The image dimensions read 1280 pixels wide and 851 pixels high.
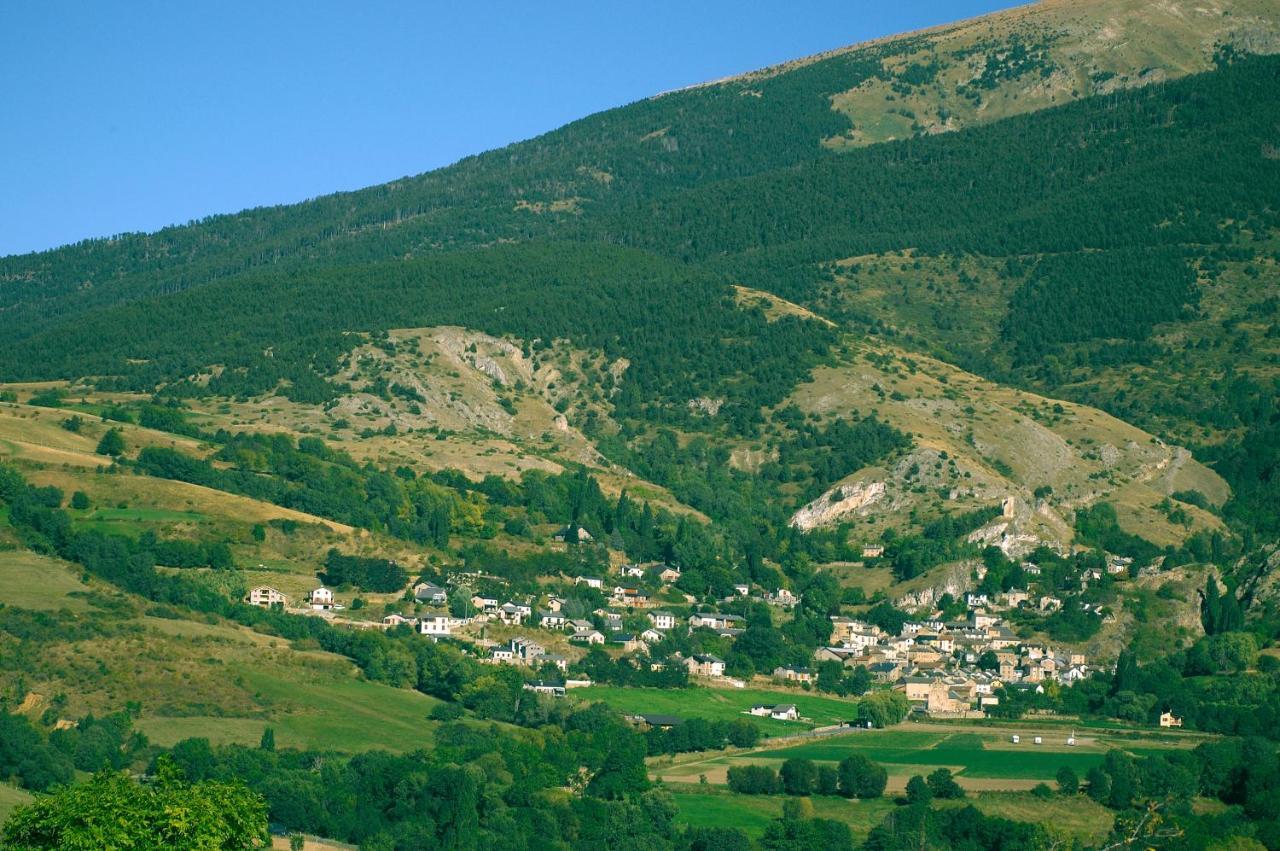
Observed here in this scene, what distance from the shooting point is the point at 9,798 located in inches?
3511

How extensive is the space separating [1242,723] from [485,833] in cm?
4839

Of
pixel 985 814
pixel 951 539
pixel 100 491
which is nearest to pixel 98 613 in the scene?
pixel 100 491

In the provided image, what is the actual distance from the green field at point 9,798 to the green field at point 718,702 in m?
39.9

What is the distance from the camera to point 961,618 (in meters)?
163

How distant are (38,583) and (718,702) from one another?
121ft

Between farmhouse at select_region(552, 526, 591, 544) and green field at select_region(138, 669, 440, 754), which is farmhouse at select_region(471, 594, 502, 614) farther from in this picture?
green field at select_region(138, 669, 440, 754)

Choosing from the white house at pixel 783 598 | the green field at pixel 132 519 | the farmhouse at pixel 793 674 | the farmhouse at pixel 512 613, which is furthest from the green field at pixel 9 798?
the white house at pixel 783 598

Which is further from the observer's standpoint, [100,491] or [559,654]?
[100,491]

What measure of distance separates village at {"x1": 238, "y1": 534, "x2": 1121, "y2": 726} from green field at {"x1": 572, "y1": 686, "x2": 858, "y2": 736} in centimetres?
157

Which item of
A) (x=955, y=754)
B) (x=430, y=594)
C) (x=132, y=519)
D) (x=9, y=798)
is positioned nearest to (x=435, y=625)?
(x=430, y=594)

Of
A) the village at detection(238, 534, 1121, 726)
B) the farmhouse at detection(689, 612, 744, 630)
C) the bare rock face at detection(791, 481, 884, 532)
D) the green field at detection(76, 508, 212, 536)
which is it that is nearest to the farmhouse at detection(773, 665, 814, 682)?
the village at detection(238, 534, 1121, 726)

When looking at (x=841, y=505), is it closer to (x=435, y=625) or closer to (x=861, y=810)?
(x=435, y=625)

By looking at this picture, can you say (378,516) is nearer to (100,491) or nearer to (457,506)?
(457,506)

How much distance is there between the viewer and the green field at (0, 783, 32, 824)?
282 ft
